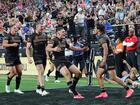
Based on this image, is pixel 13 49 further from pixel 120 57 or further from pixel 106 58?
pixel 120 57

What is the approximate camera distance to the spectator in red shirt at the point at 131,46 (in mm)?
20248

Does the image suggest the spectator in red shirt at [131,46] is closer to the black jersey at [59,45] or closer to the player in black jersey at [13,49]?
the player in black jersey at [13,49]

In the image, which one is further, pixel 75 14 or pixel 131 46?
pixel 75 14

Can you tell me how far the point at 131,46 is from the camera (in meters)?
20.4

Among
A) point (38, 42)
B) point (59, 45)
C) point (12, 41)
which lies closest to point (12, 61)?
point (12, 41)

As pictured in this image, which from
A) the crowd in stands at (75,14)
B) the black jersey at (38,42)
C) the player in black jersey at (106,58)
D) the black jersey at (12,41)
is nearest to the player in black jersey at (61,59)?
the player in black jersey at (106,58)

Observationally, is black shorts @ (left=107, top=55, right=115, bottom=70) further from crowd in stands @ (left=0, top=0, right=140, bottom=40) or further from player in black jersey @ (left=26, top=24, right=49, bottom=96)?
crowd in stands @ (left=0, top=0, right=140, bottom=40)

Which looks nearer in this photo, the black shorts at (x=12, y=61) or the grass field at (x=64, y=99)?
the grass field at (x=64, y=99)

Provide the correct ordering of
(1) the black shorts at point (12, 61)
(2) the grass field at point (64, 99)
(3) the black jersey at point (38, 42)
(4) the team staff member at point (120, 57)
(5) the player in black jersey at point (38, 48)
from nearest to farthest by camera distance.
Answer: (2) the grass field at point (64, 99) → (5) the player in black jersey at point (38, 48) → (3) the black jersey at point (38, 42) → (1) the black shorts at point (12, 61) → (4) the team staff member at point (120, 57)

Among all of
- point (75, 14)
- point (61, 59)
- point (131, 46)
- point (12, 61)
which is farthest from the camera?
point (75, 14)

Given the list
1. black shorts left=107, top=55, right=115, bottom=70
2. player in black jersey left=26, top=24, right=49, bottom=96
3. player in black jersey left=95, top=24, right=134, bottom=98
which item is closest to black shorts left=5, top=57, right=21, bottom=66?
player in black jersey left=26, top=24, right=49, bottom=96

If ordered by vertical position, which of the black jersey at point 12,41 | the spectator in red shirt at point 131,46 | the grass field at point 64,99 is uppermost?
the black jersey at point 12,41

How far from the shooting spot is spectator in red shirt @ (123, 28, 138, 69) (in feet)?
66.4

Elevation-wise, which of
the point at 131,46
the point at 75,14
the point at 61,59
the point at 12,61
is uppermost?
the point at 75,14
